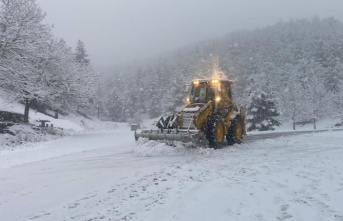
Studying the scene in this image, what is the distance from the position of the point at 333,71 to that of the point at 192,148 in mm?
59466

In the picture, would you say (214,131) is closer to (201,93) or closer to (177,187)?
(201,93)

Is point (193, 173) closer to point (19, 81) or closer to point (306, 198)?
point (306, 198)

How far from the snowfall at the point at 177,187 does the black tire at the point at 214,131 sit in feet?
5.30

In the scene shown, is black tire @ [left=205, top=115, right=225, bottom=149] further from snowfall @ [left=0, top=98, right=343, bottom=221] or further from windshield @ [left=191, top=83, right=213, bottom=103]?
snowfall @ [left=0, top=98, right=343, bottom=221]

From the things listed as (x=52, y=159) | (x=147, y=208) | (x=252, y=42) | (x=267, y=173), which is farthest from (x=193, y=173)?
(x=252, y=42)

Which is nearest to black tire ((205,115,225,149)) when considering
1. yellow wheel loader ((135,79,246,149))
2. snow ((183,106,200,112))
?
yellow wheel loader ((135,79,246,149))

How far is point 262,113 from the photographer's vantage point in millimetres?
37250

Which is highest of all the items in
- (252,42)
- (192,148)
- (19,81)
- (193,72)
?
(252,42)

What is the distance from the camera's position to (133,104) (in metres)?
99.8

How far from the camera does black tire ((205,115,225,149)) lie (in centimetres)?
1484

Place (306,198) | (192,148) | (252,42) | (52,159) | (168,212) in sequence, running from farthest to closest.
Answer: (252,42), (192,148), (52,159), (306,198), (168,212)

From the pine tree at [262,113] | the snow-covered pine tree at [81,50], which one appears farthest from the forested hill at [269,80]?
the snow-covered pine tree at [81,50]

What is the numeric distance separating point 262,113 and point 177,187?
102ft

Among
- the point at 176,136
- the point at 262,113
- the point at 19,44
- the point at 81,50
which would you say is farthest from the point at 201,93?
the point at 81,50
